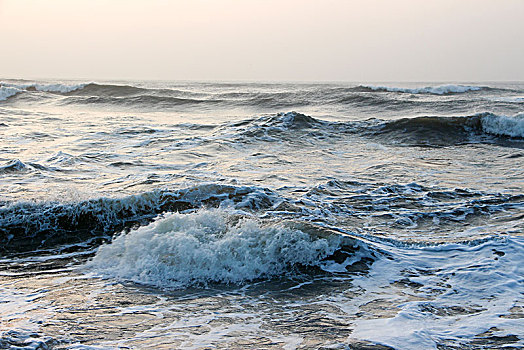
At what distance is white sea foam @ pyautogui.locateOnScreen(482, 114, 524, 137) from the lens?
12.6m

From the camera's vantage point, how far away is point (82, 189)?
621cm

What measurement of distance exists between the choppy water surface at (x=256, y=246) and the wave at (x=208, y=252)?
0.02 m

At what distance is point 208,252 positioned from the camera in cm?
430

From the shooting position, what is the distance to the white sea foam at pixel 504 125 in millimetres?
12617

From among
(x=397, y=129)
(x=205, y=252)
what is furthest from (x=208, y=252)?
(x=397, y=129)

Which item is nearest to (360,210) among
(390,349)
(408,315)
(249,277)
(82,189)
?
(249,277)

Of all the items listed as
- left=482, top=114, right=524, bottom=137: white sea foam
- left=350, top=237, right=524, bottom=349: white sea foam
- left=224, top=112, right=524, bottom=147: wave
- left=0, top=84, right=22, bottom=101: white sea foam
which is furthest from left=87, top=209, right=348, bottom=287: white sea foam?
left=0, top=84, right=22, bottom=101: white sea foam

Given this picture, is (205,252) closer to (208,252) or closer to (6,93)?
(208,252)

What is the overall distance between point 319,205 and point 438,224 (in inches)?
55.9

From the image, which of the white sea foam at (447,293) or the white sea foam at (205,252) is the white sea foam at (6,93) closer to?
the white sea foam at (205,252)

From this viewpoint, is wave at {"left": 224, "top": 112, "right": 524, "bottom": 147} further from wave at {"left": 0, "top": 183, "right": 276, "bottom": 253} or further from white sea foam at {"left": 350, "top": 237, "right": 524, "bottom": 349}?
white sea foam at {"left": 350, "top": 237, "right": 524, "bottom": 349}

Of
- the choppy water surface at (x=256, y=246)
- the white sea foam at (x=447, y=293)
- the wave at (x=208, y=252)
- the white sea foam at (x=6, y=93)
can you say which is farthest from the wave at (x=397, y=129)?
the white sea foam at (x=6, y=93)

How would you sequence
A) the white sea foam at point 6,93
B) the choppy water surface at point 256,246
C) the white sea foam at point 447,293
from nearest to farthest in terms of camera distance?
1. the white sea foam at point 447,293
2. the choppy water surface at point 256,246
3. the white sea foam at point 6,93

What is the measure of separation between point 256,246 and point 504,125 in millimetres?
10971
